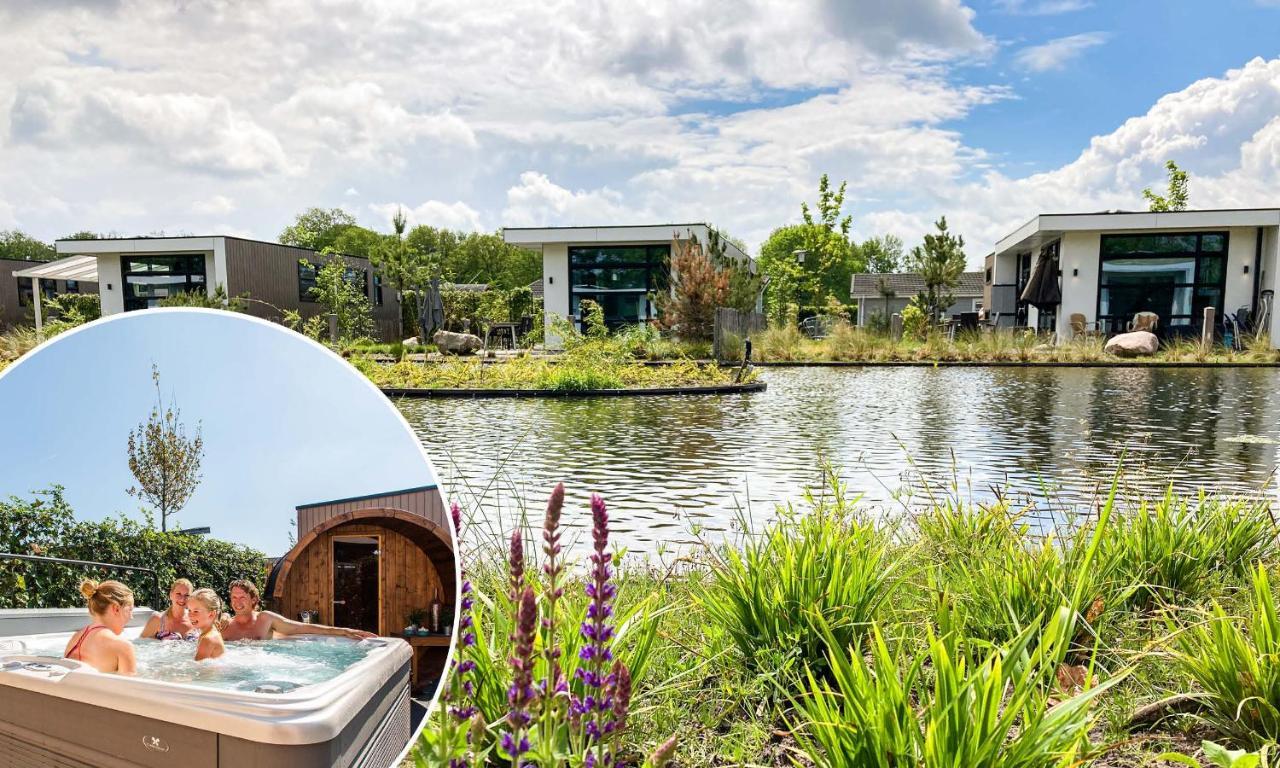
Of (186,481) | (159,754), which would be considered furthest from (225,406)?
(159,754)

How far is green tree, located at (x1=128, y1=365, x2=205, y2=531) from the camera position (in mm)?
1253

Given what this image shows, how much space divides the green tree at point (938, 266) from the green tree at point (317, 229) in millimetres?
60951

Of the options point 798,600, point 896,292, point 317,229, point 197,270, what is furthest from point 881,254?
point 798,600

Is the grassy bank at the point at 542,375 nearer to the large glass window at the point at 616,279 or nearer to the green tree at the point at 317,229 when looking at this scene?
the large glass window at the point at 616,279

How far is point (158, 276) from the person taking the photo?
37250 millimetres

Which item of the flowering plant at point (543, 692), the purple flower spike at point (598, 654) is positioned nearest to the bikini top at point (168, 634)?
the flowering plant at point (543, 692)

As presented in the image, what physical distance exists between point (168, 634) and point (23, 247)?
305 ft

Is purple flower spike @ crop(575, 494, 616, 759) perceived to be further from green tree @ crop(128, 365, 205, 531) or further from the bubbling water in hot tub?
green tree @ crop(128, 365, 205, 531)

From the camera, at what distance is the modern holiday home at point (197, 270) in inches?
1401

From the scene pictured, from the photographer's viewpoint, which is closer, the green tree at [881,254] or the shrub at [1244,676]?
the shrub at [1244,676]

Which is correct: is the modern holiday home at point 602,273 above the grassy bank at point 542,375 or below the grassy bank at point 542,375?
above

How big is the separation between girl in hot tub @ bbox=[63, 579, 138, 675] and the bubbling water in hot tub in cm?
2

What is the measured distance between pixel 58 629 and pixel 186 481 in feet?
0.81

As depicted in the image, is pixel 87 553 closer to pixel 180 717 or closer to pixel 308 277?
pixel 180 717
